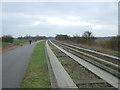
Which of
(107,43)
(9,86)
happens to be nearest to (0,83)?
(9,86)

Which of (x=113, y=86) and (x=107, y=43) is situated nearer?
(x=113, y=86)

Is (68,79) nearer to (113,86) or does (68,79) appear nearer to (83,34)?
(113,86)

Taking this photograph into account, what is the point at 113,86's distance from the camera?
7.77m

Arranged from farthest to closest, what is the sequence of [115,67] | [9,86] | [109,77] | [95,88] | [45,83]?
[115,67] < [109,77] < [45,83] < [9,86] < [95,88]

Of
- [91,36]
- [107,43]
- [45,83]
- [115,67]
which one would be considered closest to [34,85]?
[45,83]

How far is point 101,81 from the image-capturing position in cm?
867

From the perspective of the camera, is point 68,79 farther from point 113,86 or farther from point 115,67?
point 115,67

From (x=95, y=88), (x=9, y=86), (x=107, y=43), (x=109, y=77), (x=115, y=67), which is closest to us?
(x=95, y=88)

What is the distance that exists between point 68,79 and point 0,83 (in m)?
2.95

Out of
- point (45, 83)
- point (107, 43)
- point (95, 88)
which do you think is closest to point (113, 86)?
point (95, 88)

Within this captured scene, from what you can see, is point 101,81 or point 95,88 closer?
point 95,88

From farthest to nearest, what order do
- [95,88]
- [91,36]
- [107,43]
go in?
[91,36] → [107,43] → [95,88]

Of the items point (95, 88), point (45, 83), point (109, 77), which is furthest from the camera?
point (109, 77)

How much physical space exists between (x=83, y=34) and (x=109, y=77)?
153 feet
